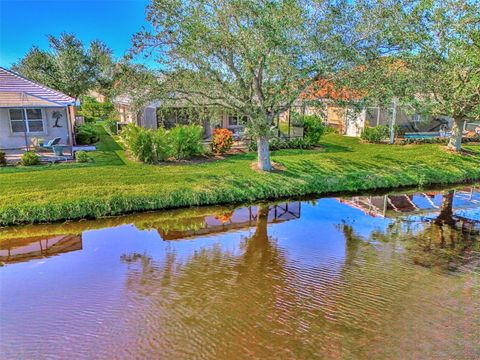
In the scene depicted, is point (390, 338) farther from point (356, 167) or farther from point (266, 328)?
point (356, 167)

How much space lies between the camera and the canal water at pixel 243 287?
539 cm

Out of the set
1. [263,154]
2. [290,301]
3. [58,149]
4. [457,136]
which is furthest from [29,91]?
[457,136]

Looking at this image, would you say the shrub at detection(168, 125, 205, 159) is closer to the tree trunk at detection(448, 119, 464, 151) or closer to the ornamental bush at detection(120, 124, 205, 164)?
the ornamental bush at detection(120, 124, 205, 164)

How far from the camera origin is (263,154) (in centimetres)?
1369

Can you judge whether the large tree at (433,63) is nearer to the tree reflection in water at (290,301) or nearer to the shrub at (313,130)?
the shrub at (313,130)

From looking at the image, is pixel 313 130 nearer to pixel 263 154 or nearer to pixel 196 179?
pixel 263 154

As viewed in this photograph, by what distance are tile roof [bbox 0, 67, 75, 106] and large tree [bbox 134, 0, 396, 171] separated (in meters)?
6.36

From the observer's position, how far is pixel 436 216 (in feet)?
36.8

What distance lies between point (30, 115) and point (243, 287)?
1476 cm

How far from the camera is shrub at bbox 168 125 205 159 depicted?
15.3 metres

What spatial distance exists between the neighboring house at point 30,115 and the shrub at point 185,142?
4.72 m

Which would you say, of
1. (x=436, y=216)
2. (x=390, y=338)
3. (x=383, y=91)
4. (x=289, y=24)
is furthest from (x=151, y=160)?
(x=390, y=338)

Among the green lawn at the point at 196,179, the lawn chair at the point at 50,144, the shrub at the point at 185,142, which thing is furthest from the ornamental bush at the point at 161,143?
the lawn chair at the point at 50,144

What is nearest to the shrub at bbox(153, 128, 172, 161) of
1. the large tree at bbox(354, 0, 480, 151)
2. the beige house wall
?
the beige house wall
